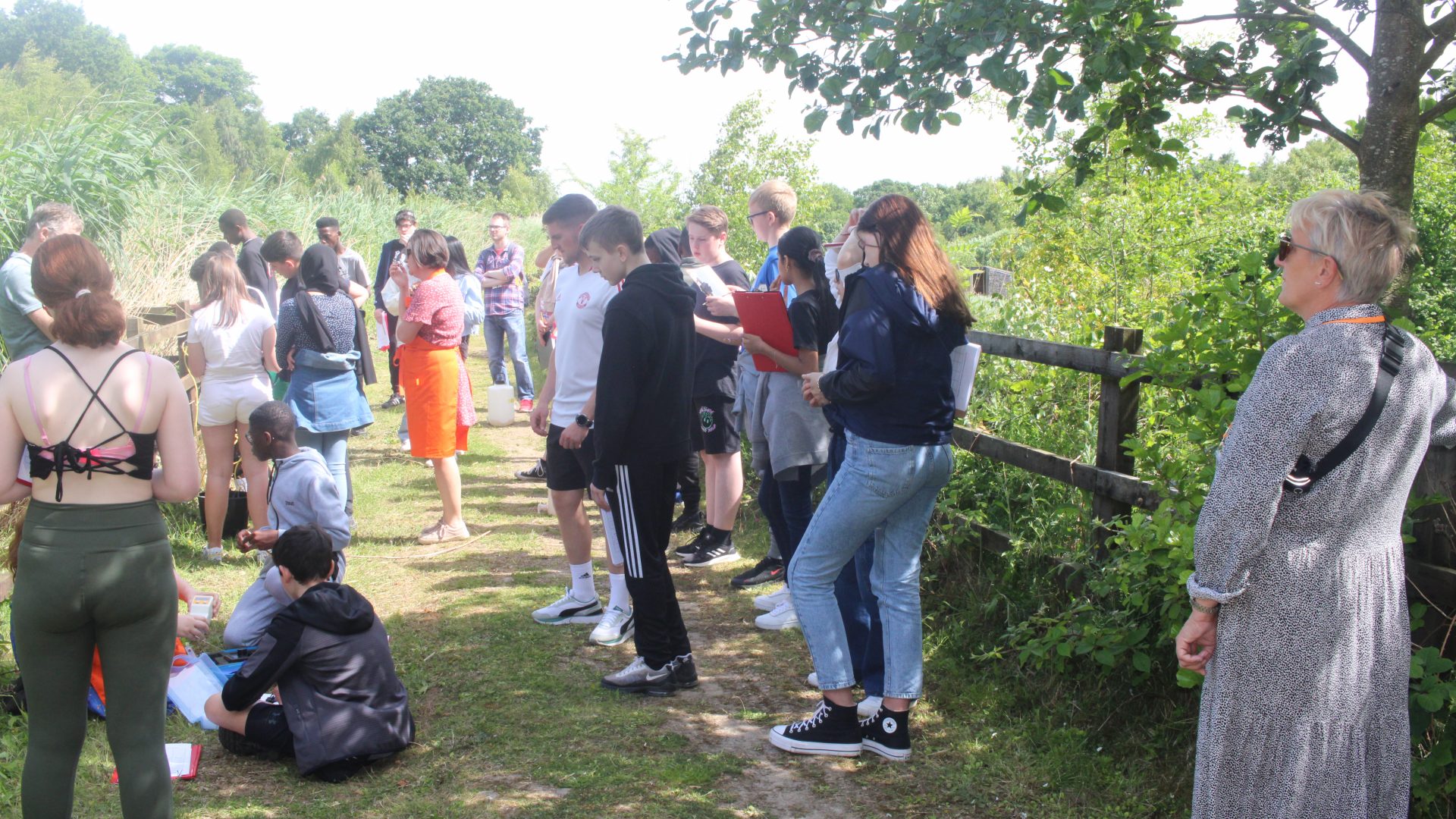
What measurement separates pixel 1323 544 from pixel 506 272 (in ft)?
32.8

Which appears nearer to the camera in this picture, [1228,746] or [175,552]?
[1228,746]

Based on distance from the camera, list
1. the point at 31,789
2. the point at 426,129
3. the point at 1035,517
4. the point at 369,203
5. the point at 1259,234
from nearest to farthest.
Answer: the point at 31,789 → the point at 1035,517 → the point at 1259,234 → the point at 369,203 → the point at 426,129

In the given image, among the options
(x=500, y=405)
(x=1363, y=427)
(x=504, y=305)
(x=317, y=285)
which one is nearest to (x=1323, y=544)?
(x=1363, y=427)

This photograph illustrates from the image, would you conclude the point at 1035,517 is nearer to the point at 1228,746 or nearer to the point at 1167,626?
the point at 1167,626

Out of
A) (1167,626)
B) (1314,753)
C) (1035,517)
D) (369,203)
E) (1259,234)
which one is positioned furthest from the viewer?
(369,203)

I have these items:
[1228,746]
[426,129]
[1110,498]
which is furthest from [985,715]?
[426,129]

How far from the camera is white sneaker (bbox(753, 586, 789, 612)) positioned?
18.0 feet

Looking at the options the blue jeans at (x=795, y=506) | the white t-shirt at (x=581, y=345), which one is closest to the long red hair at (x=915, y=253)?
the blue jeans at (x=795, y=506)

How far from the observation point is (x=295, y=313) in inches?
252

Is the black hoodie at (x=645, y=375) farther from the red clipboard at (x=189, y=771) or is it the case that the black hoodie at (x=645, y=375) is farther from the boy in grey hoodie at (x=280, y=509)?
the red clipboard at (x=189, y=771)

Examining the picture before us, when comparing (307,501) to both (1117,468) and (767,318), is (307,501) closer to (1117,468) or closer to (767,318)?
(767,318)

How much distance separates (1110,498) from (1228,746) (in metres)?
1.89

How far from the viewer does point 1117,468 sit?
4152mm


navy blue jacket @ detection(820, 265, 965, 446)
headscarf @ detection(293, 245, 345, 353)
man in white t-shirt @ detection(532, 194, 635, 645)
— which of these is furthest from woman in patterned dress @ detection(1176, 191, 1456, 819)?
headscarf @ detection(293, 245, 345, 353)
